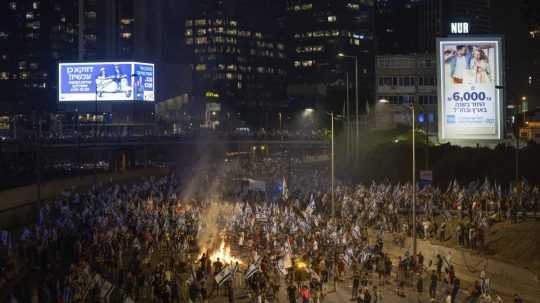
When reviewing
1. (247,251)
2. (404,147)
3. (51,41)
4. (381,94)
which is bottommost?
(247,251)

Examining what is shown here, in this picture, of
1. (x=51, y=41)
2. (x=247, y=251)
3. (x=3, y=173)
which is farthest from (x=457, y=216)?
(x=51, y=41)

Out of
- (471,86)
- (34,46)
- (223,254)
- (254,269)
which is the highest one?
(34,46)

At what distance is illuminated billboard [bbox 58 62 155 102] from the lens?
9519 cm

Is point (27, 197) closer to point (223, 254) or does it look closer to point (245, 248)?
point (245, 248)

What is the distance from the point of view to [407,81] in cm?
9288

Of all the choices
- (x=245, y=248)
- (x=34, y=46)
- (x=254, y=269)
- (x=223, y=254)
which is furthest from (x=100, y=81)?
(x=34, y=46)

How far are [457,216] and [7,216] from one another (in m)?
25.8

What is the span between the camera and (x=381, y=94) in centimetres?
9238

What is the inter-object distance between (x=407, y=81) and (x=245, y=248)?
2447 inches

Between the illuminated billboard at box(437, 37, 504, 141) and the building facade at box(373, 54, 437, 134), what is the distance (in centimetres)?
3531

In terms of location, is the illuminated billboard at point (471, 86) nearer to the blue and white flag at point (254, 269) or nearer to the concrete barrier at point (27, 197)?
the concrete barrier at point (27, 197)

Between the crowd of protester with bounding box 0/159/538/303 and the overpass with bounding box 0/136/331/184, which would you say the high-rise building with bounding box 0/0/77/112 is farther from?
the crowd of protester with bounding box 0/159/538/303

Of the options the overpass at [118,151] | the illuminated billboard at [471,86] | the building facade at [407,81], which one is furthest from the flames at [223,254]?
the building facade at [407,81]

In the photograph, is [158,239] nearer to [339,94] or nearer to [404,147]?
[404,147]
